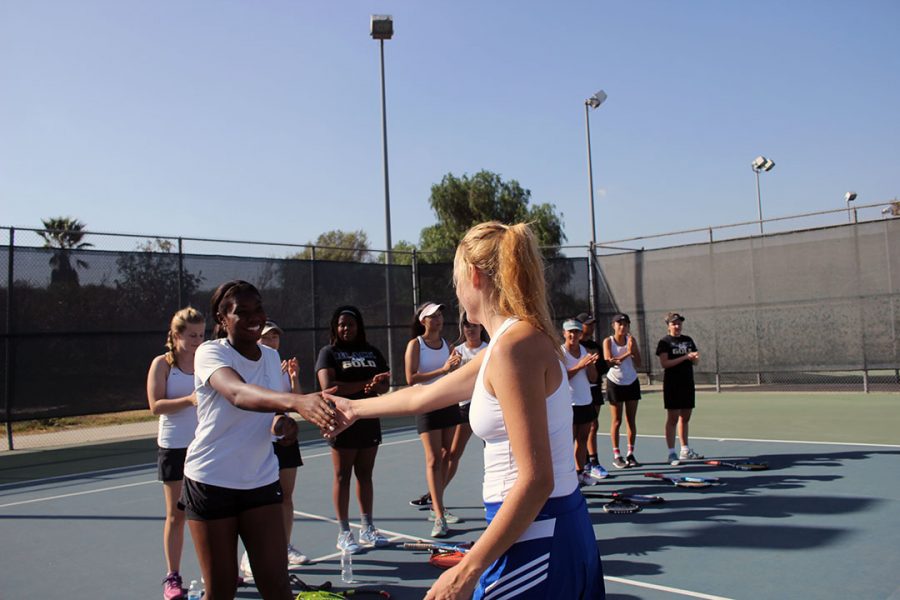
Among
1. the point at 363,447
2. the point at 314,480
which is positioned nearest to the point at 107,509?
the point at 314,480

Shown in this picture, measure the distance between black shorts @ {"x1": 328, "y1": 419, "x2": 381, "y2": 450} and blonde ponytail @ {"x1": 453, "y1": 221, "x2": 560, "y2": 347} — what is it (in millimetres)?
3848

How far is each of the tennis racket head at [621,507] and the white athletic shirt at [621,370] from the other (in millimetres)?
2676

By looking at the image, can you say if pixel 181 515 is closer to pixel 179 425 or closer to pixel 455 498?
pixel 179 425

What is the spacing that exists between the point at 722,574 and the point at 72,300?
1086 cm

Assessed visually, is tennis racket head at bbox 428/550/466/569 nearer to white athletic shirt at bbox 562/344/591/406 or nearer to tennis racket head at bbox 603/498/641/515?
tennis racket head at bbox 603/498/641/515

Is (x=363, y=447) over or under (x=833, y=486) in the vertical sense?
over

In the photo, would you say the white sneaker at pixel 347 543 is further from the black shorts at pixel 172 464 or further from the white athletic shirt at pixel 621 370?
the white athletic shirt at pixel 621 370

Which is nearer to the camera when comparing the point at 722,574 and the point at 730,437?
the point at 722,574

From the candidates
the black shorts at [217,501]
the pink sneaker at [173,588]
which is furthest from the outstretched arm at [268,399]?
the pink sneaker at [173,588]

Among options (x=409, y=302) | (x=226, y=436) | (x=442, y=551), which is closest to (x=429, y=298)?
(x=409, y=302)

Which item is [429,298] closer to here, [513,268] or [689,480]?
[689,480]

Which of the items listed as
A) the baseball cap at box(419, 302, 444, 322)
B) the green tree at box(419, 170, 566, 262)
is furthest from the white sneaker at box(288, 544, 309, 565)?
the green tree at box(419, 170, 566, 262)

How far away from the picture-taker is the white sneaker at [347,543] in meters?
5.57

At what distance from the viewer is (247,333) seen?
3.45 metres
